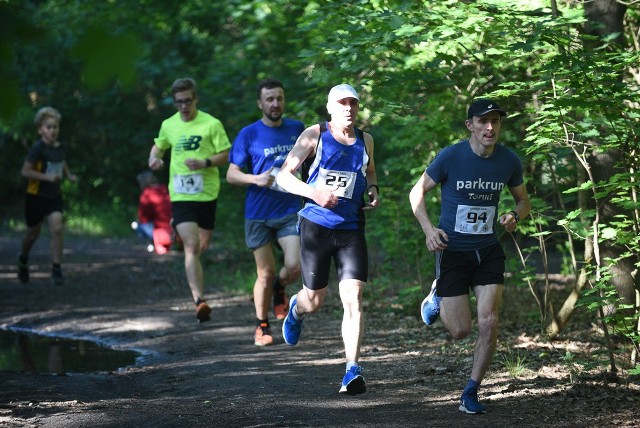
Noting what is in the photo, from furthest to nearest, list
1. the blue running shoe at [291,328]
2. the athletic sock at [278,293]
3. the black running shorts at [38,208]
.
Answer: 1. the black running shorts at [38,208]
2. the athletic sock at [278,293]
3. the blue running shoe at [291,328]

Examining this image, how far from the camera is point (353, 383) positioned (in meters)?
6.36

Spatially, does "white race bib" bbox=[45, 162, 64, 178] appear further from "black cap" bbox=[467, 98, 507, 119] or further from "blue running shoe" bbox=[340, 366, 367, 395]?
"black cap" bbox=[467, 98, 507, 119]

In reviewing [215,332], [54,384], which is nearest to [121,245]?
[215,332]

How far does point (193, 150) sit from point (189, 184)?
32cm

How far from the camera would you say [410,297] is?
10352 millimetres

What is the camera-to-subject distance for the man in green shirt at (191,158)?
31.7 ft

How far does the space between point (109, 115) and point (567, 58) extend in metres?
18.9

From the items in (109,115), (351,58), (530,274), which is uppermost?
(109,115)

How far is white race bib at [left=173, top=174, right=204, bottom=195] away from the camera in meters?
9.69

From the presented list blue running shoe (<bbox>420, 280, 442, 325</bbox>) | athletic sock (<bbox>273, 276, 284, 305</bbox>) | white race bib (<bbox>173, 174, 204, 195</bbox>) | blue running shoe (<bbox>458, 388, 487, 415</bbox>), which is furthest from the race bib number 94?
white race bib (<bbox>173, 174, 204, 195</bbox>)

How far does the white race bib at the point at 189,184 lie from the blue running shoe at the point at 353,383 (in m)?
3.75

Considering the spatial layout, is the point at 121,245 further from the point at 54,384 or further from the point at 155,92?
the point at 54,384

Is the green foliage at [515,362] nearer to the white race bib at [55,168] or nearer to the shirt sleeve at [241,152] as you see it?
the shirt sleeve at [241,152]

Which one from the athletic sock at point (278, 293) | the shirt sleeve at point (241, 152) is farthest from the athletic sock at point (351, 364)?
the athletic sock at point (278, 293)
